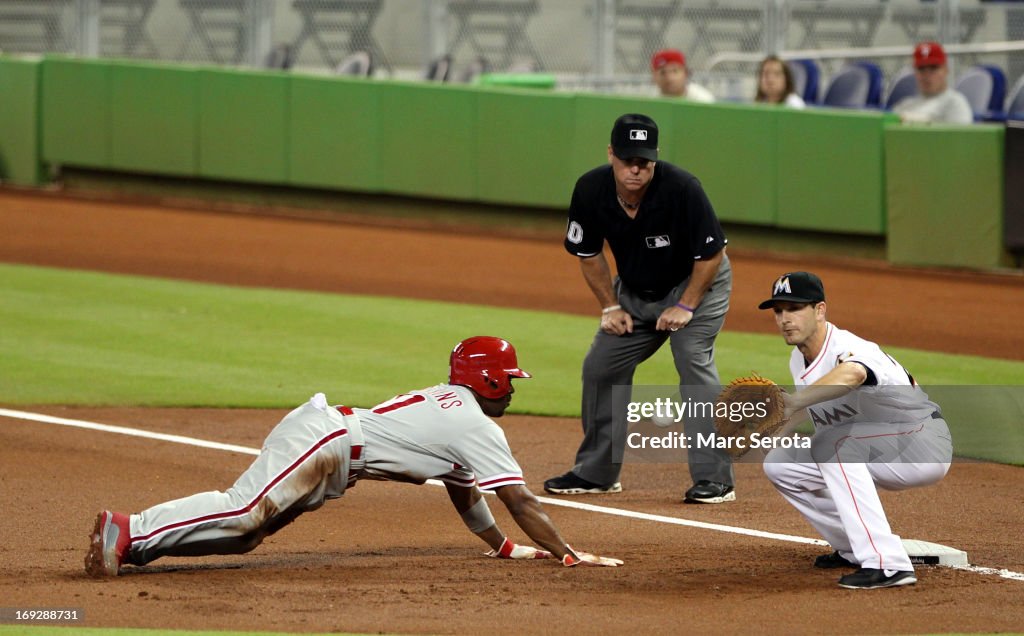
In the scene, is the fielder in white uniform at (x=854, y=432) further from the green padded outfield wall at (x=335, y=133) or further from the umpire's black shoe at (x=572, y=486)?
the green padded outfield wall at (x=335, y=133)

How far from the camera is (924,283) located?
1430 centimetres

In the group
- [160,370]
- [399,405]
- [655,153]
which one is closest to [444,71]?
[160,370]

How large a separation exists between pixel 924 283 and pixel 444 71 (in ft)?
26.0

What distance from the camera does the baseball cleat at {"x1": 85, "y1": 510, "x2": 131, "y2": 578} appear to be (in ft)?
18.2

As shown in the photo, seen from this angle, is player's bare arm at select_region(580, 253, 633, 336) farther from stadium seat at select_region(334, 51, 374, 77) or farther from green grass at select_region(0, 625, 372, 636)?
stadium seat at select_region(334, 51, 374, 77)

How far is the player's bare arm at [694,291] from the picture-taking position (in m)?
7.08

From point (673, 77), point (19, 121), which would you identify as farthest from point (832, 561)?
point (19, 121)

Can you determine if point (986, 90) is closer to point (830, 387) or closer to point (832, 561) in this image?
point (832, 561)

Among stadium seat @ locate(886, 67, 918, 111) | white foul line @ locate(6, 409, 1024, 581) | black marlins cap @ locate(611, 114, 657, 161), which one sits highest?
stadium seat @ locate(886, 67, 918, 111)

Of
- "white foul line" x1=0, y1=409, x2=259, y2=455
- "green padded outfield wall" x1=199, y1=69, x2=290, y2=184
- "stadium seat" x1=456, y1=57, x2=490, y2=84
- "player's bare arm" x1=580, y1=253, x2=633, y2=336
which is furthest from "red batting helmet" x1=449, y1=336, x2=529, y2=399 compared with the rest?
"stadium seat" x1=456, y1=57, x2=490, y2=84

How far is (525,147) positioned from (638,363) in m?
10.3

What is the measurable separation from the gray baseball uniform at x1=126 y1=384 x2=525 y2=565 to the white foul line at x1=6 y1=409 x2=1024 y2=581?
143 centimetres

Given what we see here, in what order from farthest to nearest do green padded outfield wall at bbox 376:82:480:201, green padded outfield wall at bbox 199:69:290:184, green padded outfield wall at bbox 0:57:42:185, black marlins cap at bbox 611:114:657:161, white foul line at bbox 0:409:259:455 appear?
green padded outfield wall at bbox 0:57:42:185
green padded outfield wall at bbox 199:69:290:184
green padded outfield wall at bbox 376:82:480:201
white foul line at bbox 0:409:259:455
black marlins cap at bbox 611:114:657:161

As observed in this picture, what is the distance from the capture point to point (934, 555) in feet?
19.7
